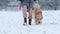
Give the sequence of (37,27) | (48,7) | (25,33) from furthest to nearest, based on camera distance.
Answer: (48,7)
(37,27)
(25,33)

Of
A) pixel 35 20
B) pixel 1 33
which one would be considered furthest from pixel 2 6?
pixel 1 33

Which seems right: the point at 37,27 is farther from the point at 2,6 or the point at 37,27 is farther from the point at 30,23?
the point at 2,6

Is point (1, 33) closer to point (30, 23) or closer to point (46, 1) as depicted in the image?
point (30, 23)

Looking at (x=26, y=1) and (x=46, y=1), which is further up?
(x=26, y=1)

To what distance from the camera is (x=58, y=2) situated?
23188mm

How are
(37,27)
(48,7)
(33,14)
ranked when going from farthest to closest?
(48,7) < (33,14) < (37,27)

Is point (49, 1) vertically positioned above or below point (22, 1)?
below

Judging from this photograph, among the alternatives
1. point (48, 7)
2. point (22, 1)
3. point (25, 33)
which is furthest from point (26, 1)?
point (48, 7)

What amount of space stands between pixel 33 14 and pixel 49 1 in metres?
13.5

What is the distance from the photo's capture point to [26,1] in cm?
816

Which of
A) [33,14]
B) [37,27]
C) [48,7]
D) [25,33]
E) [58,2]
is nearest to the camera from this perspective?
[25,33]

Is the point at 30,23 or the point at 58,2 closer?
the point at 30,23

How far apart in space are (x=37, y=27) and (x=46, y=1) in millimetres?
14427

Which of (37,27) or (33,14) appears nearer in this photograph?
(37,27)
